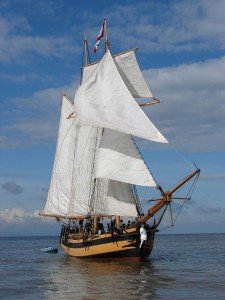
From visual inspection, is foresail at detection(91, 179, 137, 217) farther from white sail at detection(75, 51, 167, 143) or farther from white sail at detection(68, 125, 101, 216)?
white sail at detection(75, 51, 167, 143)

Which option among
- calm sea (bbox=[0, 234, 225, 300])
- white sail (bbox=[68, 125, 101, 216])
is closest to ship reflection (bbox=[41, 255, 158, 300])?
calm sea (bbox=[0, 234, 225, 300])

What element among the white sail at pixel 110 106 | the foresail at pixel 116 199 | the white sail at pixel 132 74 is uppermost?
the white sail at pixel 132 74

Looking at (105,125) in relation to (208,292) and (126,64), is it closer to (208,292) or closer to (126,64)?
(126,64)

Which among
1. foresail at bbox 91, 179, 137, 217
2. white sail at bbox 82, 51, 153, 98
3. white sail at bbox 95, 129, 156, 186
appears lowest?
foresail at bbox 91, 179, 137, 217

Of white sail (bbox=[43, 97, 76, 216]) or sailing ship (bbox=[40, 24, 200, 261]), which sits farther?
white sail (bbox=[43, 97, 76, 216])

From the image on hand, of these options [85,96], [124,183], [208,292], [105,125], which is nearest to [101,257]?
[124,183]

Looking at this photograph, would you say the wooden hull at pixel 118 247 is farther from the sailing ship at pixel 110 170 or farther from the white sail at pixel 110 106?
the white sail at pixel 110 106

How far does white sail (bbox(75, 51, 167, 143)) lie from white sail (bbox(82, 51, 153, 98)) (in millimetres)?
3587

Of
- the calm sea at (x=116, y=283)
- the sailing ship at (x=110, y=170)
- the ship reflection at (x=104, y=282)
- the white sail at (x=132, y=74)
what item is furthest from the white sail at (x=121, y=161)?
the calm sea at (x=116, y=283)

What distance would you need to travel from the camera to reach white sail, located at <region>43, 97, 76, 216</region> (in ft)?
191

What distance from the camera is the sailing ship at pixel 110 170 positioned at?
40.7 metres

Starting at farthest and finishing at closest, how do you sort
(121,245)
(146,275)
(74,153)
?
1. (74,153)
2. (121,245)
3. (146,275)

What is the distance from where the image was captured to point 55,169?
6044 centimetres

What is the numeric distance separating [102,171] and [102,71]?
9.49 meters
